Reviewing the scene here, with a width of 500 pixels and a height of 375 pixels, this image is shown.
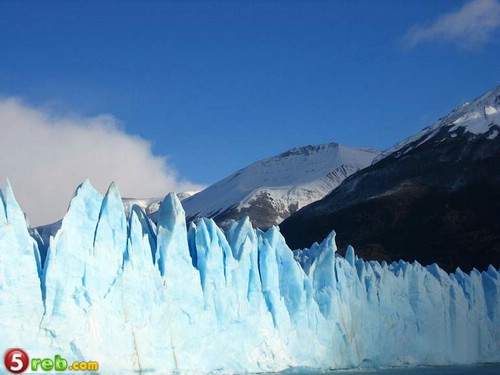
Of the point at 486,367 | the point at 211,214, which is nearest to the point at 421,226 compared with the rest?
the point at 486,367

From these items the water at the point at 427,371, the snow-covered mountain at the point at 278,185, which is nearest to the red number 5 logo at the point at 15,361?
the water at the point at 427,371

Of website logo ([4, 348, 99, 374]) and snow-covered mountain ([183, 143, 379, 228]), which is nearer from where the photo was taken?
website logo ([4, 348, 99, 374])

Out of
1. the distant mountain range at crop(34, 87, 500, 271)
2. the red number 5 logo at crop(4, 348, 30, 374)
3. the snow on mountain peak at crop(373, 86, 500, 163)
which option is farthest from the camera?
the snow on mountain peak at crop(373, 86, 500, 163)

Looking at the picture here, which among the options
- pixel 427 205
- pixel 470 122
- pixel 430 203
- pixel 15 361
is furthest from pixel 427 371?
pixel 470 122

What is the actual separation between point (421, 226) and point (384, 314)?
1285 inches

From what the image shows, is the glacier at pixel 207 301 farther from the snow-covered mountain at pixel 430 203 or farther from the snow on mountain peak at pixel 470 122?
the snow on mountain peak at pixel 470 122

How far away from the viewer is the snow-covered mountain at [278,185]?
106 meters

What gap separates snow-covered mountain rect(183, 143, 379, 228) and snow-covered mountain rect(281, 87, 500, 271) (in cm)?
2291

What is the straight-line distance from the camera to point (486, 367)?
2964cm

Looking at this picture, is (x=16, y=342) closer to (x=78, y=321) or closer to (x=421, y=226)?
(x=78, y=321)

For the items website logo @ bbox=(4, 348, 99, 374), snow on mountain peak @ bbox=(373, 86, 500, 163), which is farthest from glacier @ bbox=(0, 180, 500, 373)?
snow on mountain peak @ bbox=(373, 86, 500, 163)

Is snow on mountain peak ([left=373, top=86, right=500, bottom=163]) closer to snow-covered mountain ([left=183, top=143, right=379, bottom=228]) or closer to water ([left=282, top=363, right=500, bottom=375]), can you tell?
snow-covered mountain ([left=183, top=143, right=379, bottom=228])

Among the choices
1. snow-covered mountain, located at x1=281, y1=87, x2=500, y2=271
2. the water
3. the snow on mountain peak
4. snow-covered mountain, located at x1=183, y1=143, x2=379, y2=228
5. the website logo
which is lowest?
the water

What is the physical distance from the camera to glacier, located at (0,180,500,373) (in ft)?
62.4
